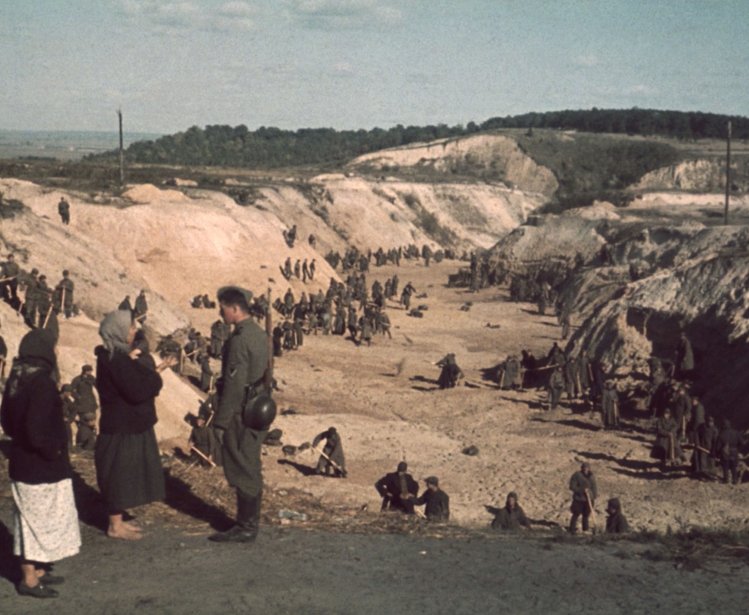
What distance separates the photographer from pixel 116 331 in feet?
25.6

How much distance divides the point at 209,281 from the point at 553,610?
3527 centimetres

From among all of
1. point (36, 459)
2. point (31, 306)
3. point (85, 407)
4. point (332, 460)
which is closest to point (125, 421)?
point (36, 459)

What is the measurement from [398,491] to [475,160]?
10438 cm

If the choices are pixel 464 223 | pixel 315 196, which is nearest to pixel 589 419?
pixel 315 196

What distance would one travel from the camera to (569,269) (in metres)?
52.5

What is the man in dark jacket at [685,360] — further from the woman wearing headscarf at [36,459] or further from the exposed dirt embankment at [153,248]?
the woman wearing headscarf at [36,459]

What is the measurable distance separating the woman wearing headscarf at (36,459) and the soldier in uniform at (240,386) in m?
1.41

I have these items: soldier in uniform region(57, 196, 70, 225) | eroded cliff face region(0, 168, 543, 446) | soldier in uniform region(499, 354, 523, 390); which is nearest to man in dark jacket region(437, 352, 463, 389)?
soldier in uniform region(499, 354, 523, 390)

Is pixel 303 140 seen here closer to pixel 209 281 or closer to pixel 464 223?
pixel 464 223

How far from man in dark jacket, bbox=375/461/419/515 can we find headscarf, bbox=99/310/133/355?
21.8 ft

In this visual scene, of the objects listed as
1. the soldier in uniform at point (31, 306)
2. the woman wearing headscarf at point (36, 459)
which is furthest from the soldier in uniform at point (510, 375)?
the woman wearing headscarf at point (36, 459)

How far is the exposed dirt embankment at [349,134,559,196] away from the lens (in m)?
109

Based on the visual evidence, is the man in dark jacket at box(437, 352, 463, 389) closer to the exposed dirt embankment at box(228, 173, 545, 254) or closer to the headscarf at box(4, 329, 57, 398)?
the headscarf at box(4, 329, 57, 398)

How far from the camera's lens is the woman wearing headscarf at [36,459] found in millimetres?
7000
